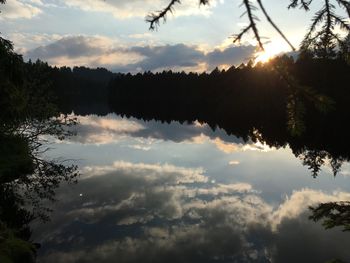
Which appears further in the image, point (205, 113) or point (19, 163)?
point (205, 113)

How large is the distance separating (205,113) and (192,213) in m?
84.0

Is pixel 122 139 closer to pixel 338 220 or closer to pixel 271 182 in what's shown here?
pixel 271 182

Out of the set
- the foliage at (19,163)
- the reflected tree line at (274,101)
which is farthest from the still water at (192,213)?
the reflected tree line at (274,101)

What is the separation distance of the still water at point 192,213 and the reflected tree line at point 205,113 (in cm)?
123

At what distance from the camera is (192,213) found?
2183 centimetres

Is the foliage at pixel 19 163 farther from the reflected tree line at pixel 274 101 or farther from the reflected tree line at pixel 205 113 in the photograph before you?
the reflected tree line at pixel 274 101

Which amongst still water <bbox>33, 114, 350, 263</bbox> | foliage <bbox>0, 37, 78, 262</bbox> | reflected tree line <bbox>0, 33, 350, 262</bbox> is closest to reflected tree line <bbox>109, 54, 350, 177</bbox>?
reflected tree line <bbox>0, 33, 350, 262</bbox>

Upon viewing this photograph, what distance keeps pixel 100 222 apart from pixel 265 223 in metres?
8.06

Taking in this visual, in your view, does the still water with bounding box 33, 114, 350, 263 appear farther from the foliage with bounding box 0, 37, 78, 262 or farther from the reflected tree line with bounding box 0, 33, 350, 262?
the reflected tree line with bounding box 0, 33, 350, 262

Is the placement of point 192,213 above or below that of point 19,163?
below

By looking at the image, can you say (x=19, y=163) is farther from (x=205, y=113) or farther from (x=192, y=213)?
(x=205, y=113)

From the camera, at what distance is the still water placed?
17234 millimetres

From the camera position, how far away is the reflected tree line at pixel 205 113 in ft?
13.3

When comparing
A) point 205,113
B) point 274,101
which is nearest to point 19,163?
point 274,101
